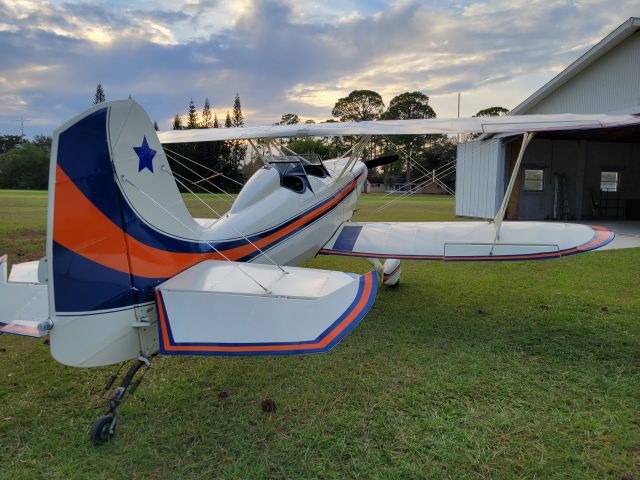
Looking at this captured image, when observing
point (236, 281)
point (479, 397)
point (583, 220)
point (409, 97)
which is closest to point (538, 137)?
point (583, 220)

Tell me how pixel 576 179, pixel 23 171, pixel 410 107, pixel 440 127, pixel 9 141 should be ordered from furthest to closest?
pixel 9 141, pixel 410 107, pixel 23 171, pixel 576 179, pixel 440 127

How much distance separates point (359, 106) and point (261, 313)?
7208cm

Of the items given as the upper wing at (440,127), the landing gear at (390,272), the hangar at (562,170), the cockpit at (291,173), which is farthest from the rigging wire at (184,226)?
the hangar at (562,170)

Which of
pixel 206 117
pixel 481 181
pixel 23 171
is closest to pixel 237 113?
pixel 206 117

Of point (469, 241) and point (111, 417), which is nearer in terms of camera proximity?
point (111, 417)

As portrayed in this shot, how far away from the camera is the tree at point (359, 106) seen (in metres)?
69.9

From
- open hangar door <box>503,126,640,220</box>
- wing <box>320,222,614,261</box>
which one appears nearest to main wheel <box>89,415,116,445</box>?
wing <box>320,222,614,261</box>

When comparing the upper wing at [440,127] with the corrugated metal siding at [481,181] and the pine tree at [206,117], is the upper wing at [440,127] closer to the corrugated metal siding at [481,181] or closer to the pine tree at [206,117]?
the corrugated metal siding at [481,181]

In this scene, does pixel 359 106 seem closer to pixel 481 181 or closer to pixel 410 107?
pixel 410 107

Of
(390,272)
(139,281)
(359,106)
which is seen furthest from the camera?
(359,106)

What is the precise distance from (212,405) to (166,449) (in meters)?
0.58

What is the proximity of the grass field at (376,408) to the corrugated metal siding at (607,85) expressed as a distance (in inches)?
485

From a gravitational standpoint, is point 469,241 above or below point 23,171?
below

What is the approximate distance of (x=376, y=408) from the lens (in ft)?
10.4
